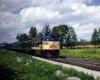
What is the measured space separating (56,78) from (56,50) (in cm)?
1413

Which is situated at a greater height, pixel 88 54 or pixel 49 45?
pixel 49 45

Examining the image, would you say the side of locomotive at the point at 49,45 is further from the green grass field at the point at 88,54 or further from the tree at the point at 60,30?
the tree at the point at 60,30

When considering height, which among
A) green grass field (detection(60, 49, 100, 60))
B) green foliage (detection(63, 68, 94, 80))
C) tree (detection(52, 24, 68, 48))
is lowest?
green foliage (detection(63, 68, 94, 80))

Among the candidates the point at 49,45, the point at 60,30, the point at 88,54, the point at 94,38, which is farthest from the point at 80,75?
the point at 60,30

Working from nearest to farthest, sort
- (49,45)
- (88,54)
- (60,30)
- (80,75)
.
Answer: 1. (80,75)
2. (49,45)
3. (88,54)
4. (60,30)

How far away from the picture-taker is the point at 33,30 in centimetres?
10356

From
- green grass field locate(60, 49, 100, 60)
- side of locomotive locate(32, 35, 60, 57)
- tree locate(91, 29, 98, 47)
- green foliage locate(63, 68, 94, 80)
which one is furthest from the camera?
tree locate(91, 29, 98, 47)

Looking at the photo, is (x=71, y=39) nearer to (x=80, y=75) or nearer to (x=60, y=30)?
(x=60, y=30)

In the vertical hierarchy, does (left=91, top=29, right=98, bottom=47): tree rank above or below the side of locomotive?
above

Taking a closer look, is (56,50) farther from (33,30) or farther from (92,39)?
Result: (33,30)

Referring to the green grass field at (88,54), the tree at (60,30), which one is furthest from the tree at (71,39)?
the green grass field at (88,54)

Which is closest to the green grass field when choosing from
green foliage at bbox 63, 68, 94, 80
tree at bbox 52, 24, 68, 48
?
green foliage at bbox 63, 68, 94, 80

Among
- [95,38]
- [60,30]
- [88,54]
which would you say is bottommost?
[88,54]

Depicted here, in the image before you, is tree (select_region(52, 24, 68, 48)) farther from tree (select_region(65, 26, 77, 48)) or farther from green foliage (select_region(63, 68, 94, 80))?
green foliage (select_region(63, 68, 94, 80))
